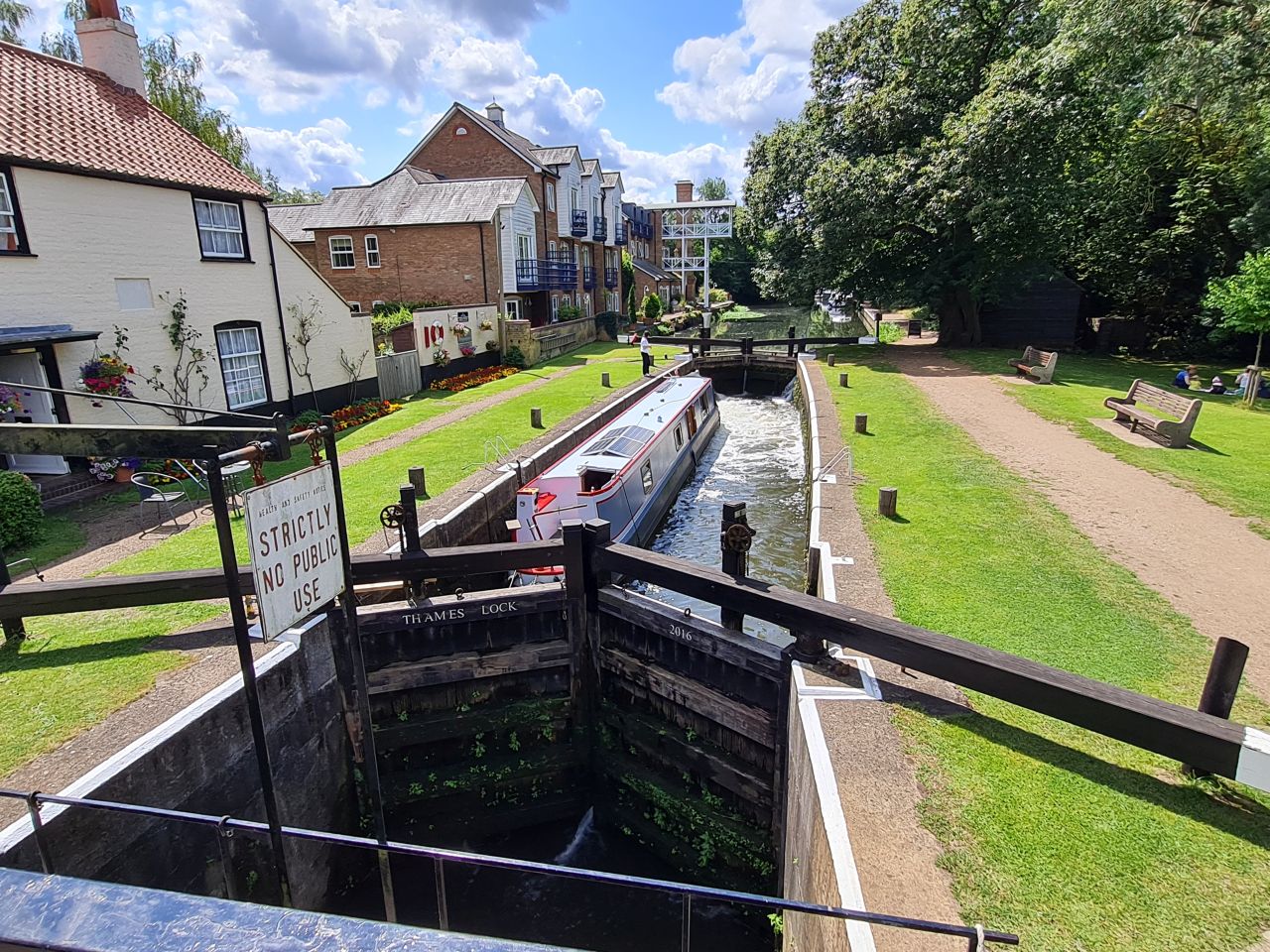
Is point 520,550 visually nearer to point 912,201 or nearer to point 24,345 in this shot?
point 24,345

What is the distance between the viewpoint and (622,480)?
37.1 feet

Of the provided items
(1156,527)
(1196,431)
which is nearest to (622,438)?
(1156,527)

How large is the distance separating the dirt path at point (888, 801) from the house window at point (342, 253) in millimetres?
29851

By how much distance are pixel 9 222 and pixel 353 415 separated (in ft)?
26.0

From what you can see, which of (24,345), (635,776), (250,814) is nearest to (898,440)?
(635,776)

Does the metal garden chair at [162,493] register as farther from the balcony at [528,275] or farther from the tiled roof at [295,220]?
the tiled roof at [295,220]

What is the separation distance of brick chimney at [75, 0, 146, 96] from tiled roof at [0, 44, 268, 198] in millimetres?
357

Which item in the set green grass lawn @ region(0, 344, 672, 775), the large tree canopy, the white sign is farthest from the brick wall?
the white sign

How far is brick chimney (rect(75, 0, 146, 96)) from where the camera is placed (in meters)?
15.2

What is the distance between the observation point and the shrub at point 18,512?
Answer: 9.34 metres

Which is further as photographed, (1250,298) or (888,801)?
(1250,298)

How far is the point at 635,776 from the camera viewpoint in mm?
7793

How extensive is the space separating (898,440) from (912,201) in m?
13.5

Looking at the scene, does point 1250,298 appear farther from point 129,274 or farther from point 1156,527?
point 129,274
